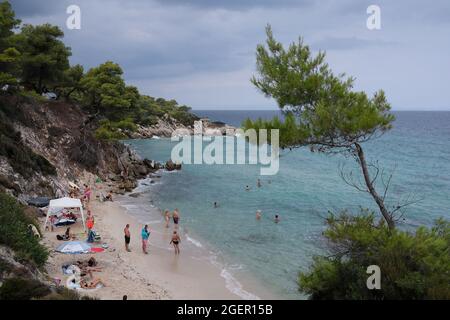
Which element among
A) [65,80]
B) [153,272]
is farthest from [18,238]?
[65,80]

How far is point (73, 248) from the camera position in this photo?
17859 mm

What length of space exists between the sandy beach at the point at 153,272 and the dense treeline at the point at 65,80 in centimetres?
1830

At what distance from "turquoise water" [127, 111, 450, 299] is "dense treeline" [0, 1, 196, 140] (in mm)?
8649

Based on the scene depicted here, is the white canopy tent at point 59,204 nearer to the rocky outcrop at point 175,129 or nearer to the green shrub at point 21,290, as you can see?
the green shrub at point 21,290

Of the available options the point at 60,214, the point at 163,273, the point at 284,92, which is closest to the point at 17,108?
the point at 60,214

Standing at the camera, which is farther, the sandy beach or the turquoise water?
the turquoise water

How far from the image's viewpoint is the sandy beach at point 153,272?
1522 centimetres

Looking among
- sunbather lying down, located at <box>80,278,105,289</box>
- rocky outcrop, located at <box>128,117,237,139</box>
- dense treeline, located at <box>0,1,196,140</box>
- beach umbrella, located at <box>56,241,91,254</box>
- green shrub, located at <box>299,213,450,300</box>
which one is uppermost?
dense treeline, located at <box>0,1,196,140</box>

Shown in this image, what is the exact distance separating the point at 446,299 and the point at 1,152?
2462cm

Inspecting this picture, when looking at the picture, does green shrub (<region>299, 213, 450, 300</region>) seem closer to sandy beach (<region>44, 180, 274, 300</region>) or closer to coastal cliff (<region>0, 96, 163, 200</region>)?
sandy beach (<region>44, 180, 274, 300</region>)

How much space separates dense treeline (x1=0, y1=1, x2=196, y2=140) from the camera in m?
36.7

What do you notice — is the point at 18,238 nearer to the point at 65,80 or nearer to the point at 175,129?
the point at 65,80

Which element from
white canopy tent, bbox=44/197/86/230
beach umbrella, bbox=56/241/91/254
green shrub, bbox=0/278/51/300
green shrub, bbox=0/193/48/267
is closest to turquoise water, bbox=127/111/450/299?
beach umbrella, bbox=56/241/91/254

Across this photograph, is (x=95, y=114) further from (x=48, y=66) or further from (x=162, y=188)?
(x=162, y=188)
